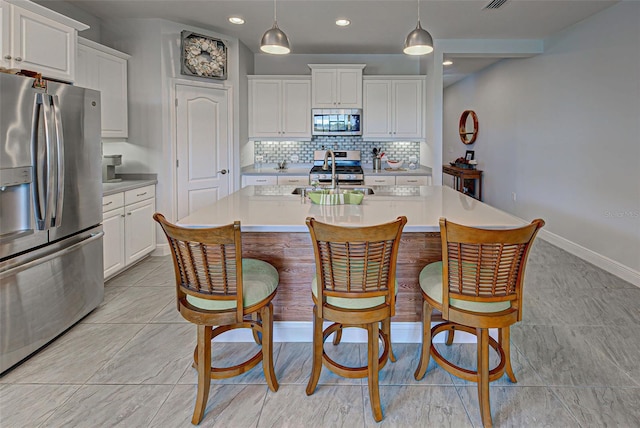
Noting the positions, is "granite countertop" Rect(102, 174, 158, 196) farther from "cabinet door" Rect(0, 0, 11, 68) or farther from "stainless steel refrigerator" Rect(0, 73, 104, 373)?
"cabinet door" Rect(0, 0, 11, 68)

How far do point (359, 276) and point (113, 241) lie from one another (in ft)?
9.20

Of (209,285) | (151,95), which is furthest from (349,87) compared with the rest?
(209,285)

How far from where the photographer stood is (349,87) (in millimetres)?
5762

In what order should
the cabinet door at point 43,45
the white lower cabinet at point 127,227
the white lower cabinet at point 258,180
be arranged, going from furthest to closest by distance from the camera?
the white lower cabinet at point 258,180, the white lower cabinet at point 127,227, the cabinet door at point 43,45

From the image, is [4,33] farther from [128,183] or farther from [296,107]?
[296,107]

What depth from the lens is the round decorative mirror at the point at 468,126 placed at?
312 inches

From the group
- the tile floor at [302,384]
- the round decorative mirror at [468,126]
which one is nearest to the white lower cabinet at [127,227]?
the tile floor at [302,384]

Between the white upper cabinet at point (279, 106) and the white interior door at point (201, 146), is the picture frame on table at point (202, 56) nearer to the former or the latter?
the white interior door at point (201, 146)

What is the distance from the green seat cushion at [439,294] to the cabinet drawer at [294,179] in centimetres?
362

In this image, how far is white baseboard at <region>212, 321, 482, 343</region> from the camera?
2.57 meters

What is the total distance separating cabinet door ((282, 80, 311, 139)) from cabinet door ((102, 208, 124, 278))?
9.16 ft

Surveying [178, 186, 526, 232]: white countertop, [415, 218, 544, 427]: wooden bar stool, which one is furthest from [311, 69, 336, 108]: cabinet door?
[415, 218, 544, 427]: wooden bar stool

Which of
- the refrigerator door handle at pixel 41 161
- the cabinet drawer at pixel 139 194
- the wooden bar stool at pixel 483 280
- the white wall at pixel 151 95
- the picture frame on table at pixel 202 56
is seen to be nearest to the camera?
the wooden bar stool at pixel 483 280

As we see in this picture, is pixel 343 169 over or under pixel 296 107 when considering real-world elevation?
under
